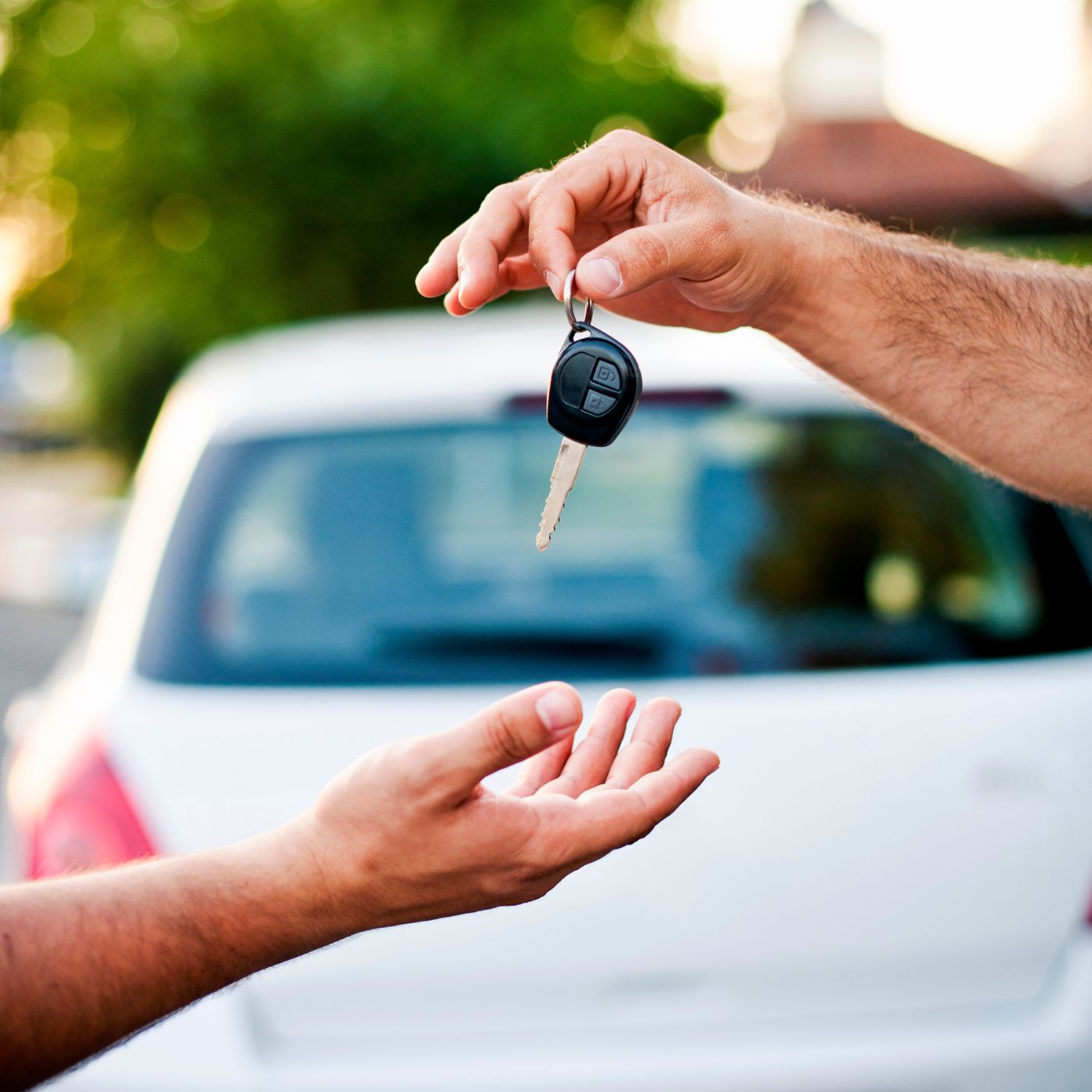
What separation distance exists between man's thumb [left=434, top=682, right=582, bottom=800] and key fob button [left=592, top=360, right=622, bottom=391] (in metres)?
0.35

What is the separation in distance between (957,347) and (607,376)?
0.50 m

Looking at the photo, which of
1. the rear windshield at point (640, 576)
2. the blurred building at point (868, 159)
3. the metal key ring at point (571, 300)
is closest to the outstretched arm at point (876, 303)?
the metal key ring at point (571, 300)

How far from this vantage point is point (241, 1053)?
1.92m

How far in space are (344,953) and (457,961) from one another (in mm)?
166

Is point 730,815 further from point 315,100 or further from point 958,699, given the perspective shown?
point 315,100

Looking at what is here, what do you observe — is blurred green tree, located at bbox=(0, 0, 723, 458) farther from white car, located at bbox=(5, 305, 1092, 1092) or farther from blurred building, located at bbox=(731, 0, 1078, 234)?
white car, located at bbox=(5, 305, 1092, 1092)

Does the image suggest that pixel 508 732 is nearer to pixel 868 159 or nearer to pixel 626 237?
pixel 626 237

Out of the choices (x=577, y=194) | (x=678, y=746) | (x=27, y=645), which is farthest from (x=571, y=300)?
(x=27, y=645)

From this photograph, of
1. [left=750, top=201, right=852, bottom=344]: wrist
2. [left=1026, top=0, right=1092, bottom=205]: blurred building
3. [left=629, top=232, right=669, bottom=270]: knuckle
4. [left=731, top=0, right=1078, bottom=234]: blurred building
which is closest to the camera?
[left=629, top=232, right=669, bottom=270]: knuckle

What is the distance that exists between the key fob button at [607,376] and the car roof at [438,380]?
722 millimetres

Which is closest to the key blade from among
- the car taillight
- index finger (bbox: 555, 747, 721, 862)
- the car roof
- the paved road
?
index finger (bbox: 555, 747, 721, 862)

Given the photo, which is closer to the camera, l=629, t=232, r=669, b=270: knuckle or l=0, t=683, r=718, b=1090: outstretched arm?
l=0, t=683, r=718, b=1090: outstretched arm

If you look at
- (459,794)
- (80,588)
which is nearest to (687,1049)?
(459,794)

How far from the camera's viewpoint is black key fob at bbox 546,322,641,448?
129 centimetres
